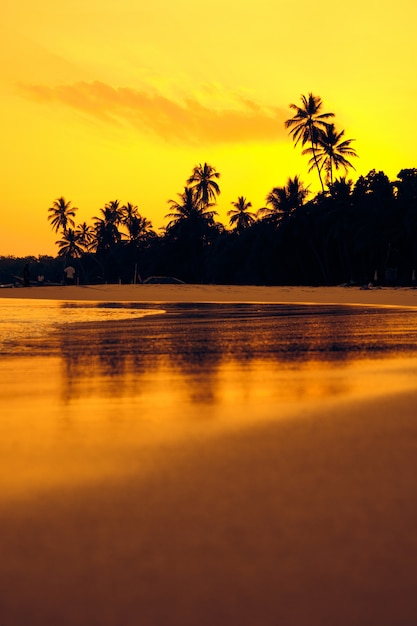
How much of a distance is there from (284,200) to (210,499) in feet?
198

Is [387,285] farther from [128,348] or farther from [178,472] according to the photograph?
[178,472]

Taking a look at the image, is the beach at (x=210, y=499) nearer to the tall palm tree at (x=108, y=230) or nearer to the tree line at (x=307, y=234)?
the tree line at (x=307, y=234)

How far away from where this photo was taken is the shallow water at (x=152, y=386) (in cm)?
449

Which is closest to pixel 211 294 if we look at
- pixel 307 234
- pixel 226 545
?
pixel 307 234

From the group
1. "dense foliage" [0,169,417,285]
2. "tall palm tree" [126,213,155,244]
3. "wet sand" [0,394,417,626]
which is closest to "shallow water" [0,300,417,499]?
"wet sand" [0,394,417,626]

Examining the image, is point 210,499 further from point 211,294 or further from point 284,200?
point 284,200

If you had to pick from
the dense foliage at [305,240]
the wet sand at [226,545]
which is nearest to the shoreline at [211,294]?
the dense foliage at [305,240]

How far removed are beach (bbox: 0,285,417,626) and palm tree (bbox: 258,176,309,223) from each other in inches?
2174

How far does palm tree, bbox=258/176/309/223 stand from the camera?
62.5m

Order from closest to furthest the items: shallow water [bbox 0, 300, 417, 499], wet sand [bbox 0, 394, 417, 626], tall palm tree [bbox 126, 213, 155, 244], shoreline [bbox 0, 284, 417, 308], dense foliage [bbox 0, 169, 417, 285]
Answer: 1. wet sand [bbox 0, 394, 417, 626]
2. shallow water [bbox 0, 300, 417, 499]
3. shoreline [bbox 0, 284, 417, 308]
4. dense foliage [bbox 0, 169, 417, 285]
5. tall palm tree [bbox 126, 213, 155, 244]

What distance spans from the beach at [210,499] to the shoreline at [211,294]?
2818 centimetres

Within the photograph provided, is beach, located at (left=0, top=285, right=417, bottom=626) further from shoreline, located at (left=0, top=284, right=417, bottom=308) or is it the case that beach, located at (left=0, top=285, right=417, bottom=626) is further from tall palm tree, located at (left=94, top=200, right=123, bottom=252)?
tall palm tree, located at (left=94, top=200, right=123, bottom=252)

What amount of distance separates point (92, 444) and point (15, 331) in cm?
1066

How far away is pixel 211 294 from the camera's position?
1746 inches
